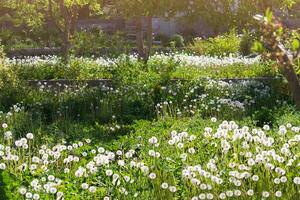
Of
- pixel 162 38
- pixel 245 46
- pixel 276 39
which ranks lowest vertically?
pixel 162 38

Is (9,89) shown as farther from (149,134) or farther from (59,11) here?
(59,11)

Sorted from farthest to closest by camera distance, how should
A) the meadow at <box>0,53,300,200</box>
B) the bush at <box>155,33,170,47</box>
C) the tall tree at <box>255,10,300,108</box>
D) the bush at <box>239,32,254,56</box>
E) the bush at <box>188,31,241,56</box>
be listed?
the bush at <box>155,33,170,47</box> < the bush at <box>239,32,254,56</box> < the bush at <box>188,31,241,56</box> < the meadow at <box>0,53,300,200</box> < the tall tree at <box>255,10,300,108</box>

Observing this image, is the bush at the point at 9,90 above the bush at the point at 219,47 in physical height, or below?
above

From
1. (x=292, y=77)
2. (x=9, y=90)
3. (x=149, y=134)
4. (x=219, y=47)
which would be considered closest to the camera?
(x=292, y=77)

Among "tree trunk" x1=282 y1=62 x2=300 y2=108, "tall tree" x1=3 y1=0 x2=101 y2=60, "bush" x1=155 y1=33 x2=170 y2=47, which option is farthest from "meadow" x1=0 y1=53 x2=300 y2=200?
"bush" x1=155 y1=33 x2=170 y2=47

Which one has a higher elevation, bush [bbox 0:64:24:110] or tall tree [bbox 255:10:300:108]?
tall tree [bbox 255:10:300:108]

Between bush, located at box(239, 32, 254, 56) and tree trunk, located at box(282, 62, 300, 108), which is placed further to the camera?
bush, located at box(239, 32, 254, 56)

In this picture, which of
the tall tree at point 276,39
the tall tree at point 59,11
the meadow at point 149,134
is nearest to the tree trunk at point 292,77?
the tall tree at point 276,39

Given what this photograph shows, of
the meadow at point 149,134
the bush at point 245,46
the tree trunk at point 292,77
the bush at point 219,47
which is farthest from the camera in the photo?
the bush at point 245,46

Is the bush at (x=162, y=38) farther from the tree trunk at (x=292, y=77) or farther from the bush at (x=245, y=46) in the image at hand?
the tree trunk at (x=292, y=77)

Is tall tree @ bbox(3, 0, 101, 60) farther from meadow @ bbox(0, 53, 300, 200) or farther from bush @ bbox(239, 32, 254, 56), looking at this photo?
bush @ bbox(239, 32, 254, 56)

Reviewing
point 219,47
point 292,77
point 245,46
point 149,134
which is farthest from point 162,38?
point 292,77

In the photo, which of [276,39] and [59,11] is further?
[59,11]

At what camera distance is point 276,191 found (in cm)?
527
